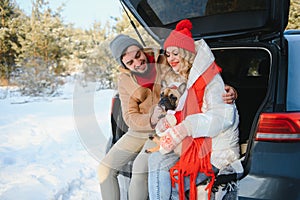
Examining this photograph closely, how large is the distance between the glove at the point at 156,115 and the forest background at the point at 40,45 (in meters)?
8.31

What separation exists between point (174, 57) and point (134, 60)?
28 centimetres

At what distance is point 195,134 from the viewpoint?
1.56 m

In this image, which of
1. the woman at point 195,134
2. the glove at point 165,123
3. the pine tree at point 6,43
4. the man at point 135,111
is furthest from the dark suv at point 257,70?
the pine tree at point 6,43

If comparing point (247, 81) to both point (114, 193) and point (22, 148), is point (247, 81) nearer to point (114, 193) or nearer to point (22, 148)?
point (114, 193)

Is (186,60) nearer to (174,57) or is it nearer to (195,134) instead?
(174,57)

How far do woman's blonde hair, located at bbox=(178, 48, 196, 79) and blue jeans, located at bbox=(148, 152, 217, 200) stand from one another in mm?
464

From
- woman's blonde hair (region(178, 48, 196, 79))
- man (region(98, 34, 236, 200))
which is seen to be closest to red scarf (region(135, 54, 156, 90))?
man (region(98, 34, 236, 200))

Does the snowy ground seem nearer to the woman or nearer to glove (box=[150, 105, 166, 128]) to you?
glove (box=[150, 105, 166, 128])

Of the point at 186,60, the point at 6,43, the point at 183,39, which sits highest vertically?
the point at 6,43

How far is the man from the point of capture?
71.6 inches

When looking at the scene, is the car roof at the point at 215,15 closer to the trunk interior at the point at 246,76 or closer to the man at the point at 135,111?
the trunk interior at the point at 246,76

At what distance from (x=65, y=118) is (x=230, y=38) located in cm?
470

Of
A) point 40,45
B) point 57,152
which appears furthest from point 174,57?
point 40,45

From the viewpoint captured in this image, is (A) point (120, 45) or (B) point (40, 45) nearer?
(A) point (120, 45)
